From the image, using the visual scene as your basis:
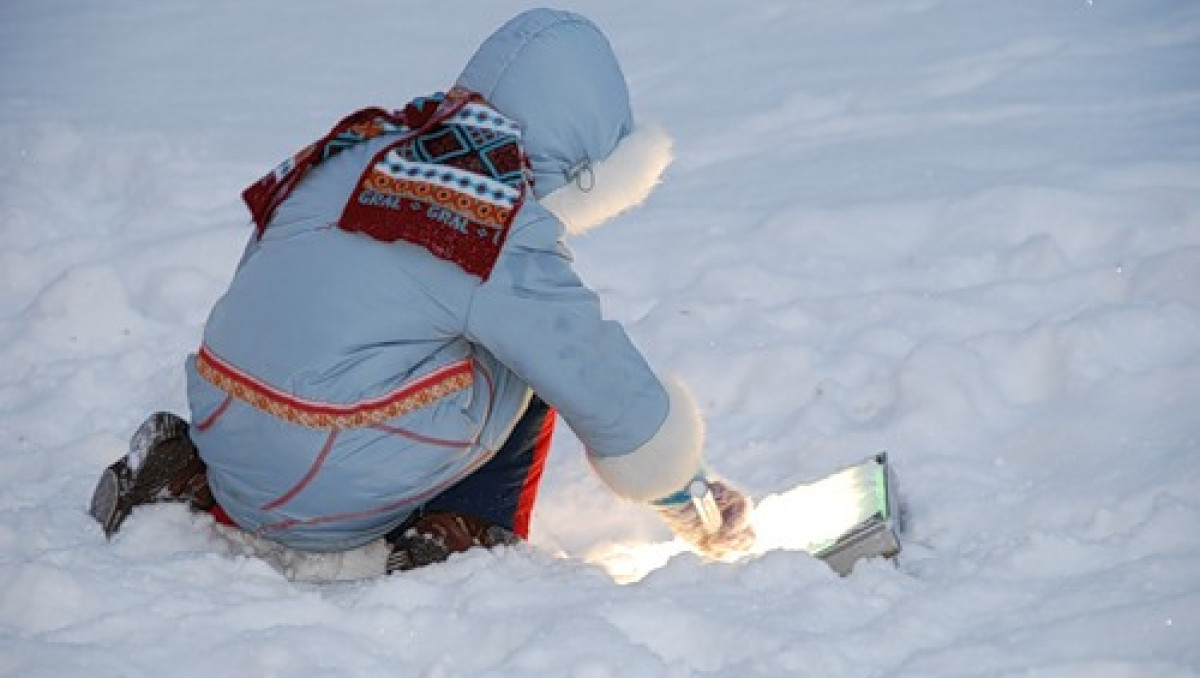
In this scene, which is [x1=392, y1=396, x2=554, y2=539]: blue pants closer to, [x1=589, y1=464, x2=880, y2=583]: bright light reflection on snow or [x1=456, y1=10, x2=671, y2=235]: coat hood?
[x1=589, y1=464, x2=880, y2=583]: bright light reflection on snow

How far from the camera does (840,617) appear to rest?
8.59 ft

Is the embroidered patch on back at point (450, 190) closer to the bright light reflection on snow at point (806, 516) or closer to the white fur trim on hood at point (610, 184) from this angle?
the white fur trim on hood at point (610, 184)

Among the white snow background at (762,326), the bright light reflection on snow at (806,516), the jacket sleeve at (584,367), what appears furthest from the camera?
the bright light reflection on snow at (806,516)

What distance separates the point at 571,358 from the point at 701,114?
7.81ft

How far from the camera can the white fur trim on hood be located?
113 inches

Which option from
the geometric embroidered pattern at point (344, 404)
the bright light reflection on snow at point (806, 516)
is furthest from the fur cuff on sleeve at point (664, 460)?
the geometric embroidered pattern at point (344, 404)

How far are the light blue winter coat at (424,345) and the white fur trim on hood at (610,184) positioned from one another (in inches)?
0.7

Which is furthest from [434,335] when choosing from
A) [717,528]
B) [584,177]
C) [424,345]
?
[717,528]

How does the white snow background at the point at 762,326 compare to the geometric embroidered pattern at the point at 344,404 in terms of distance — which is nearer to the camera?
the white snow background at the point at 762,326

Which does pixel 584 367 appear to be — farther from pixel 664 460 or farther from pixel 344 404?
pixel 344 404

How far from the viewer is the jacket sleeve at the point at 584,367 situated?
269cm

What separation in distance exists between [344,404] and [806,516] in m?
0.83

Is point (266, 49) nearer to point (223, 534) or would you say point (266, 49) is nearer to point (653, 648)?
point (223, 534)

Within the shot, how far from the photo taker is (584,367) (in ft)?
9.03
